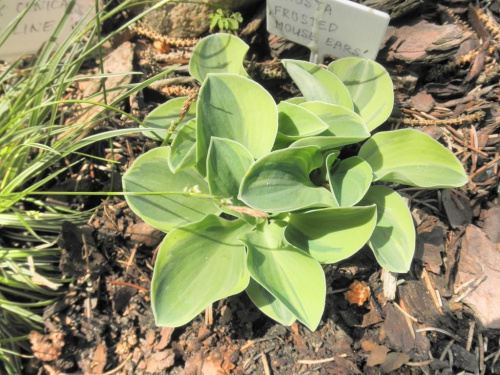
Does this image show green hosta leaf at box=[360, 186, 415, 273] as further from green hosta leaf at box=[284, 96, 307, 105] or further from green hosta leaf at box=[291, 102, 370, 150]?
green hosta leaf at box=[284, 96, 307, 105]

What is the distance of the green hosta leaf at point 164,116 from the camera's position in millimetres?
1310

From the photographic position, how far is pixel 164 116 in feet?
4.35

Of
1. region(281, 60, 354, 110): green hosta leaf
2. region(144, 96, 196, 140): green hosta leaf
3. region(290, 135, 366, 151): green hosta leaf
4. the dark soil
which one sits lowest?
the dark soil

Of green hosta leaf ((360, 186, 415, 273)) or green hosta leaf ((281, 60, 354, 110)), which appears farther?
green hosta leaf ((281, 60, 354, 110))

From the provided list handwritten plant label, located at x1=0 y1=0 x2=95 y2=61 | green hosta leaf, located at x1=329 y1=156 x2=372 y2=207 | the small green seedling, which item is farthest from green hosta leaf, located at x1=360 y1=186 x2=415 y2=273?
handwritten plant label, located at x1=0 y1=0 x2=95 y2=61

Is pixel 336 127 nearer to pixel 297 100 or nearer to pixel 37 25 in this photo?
pixel 297 100

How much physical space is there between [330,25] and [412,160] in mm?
483

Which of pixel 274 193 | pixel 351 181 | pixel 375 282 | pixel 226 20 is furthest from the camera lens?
pixel 226 20

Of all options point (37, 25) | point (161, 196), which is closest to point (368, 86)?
point (161, 196)

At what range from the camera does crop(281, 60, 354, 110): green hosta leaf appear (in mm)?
1246

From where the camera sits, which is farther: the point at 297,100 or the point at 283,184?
the point at 297,100

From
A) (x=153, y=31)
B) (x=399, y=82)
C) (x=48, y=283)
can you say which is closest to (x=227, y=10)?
(x=153, y=31)

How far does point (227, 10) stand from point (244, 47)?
429 millimetres

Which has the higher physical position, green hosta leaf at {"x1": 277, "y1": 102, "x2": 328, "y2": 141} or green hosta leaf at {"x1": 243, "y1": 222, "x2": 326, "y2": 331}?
green hosta leaf at {"x1": 277, "y1": 102, "x2": 328, "y2": 141}
